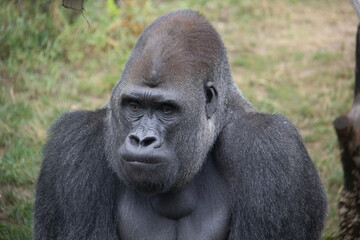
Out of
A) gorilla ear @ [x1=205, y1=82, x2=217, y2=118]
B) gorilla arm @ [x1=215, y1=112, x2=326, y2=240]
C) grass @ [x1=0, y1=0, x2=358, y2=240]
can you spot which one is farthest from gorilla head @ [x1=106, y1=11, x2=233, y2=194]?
grass @ [x1=0, y1=0, x2=358, y2=240]

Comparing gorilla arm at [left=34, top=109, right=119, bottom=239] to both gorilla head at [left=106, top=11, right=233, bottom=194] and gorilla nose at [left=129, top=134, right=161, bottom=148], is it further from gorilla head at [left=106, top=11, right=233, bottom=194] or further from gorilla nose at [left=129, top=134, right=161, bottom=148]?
gorilla nose at [left=129, top=134, right=161, bottom=148]

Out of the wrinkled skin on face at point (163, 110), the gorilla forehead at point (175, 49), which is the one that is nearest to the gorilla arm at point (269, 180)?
the wrinkled skin on face at point (163, 110)

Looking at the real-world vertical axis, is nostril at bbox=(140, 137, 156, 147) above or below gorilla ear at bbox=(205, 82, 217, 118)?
below

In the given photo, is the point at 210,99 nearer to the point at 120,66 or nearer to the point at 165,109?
the point at 165,109

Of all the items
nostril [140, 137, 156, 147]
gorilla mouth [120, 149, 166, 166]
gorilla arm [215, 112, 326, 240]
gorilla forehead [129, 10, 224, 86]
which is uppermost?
gorilla forehead [129, 10, 224, 86]

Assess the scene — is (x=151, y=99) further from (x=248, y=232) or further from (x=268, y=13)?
(x=268, y=13)

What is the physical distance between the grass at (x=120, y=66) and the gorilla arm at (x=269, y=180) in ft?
5.37

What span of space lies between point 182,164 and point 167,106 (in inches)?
17.6

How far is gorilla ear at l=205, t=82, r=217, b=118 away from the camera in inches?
183

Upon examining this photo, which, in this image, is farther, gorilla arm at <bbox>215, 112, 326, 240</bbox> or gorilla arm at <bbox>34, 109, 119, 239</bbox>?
gorilla arm at <bbox>34, 109, 119, 239</bbox>

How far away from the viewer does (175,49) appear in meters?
4.51

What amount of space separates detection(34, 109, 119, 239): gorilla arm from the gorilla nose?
75 centimetres

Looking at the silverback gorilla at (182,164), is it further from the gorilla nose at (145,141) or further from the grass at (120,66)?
the grass at (120,66)

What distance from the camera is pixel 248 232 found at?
4605mm
